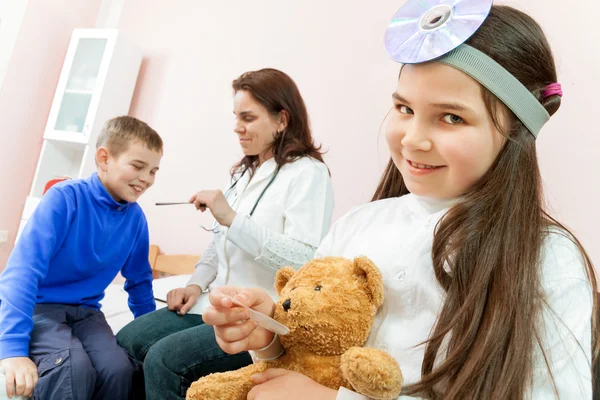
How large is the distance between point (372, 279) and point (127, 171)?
920mm

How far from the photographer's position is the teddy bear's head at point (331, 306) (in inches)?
23.7

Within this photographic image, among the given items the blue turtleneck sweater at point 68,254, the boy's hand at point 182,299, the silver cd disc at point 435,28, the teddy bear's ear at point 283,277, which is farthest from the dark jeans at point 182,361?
the silver cd disc at point 435,28

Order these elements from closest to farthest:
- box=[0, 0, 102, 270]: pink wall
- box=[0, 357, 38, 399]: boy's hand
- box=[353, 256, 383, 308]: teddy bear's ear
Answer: box=[353, 256, 383, 308]: teddy bear's ear → box=[0, 357, 38, 399]: boy's hand → box=[0, 0, 102, 270]: pink wall

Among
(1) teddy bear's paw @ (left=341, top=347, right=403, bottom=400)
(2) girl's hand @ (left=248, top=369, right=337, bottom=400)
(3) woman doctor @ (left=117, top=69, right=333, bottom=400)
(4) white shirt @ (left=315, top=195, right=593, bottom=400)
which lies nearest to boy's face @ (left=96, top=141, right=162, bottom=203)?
(3) woman doctor @ (left=117, top=69, right=333, bottom=400)

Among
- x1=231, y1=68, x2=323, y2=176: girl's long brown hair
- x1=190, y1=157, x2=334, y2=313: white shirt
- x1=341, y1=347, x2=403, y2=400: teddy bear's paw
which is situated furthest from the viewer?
x1=231, y1=68, x2=323, y2=176: girl's long brown hair

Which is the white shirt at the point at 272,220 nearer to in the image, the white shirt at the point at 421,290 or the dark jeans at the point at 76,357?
the dark jeans at the point at 76,357

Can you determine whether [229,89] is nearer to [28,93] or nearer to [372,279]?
[28,93]

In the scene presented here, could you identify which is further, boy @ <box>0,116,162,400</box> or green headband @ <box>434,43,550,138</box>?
boy @ <box>0,116,162,400</box>

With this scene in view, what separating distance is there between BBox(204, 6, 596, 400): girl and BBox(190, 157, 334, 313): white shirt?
0.55 metres

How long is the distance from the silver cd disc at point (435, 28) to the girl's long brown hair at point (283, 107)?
723 millimetres

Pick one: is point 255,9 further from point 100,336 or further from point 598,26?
point 100,336

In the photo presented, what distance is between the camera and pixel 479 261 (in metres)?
0.62

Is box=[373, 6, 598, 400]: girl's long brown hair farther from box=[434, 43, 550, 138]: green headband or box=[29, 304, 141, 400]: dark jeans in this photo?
box=[29, 304, 141, 400]: dark jeans

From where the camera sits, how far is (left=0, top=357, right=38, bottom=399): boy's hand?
0.86 metres
